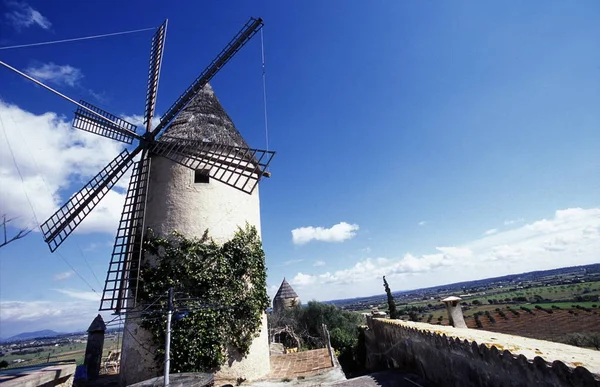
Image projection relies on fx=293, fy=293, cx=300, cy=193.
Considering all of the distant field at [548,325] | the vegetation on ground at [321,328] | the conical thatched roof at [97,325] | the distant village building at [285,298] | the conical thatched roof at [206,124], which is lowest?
the distant field at [548,325]

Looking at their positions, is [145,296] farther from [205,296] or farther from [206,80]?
[206,80]

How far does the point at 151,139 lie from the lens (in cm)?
955

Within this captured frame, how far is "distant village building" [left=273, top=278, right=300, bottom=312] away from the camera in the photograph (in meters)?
25.4

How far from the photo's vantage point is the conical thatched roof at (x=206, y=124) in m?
9.62

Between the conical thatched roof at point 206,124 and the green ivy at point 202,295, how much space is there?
330 cm

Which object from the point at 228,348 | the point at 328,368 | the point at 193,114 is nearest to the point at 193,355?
the point at 228,348

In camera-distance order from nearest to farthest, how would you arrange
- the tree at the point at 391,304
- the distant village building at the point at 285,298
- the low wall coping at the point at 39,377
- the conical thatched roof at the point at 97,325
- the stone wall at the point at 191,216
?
the low wall coping at the point at 39,377, the stone wall at the point at 191,216, the conical thatched roof at the point at 97,325, the tree at the point at 391,304, the distant village building at the point at 285,298

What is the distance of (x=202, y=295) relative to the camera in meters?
7.68

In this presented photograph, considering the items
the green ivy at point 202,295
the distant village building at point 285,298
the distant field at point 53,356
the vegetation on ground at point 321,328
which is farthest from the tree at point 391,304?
the distant field at point 53,356

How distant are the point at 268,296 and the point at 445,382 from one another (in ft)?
17.5

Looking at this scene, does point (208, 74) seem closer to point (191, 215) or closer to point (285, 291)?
point (191, 215)

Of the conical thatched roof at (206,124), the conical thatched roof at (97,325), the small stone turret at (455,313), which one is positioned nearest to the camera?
the small stone turret at (455,313)

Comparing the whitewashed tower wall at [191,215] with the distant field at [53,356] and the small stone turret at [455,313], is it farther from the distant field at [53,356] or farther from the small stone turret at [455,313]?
the small stone turret at [455,313]

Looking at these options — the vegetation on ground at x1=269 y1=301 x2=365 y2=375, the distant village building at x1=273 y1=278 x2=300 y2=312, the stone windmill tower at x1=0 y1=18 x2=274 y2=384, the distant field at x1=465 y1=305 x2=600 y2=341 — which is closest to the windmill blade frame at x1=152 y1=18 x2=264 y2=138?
the stone windmill tower at x1=0 y1=18 x2=274 y2=384
